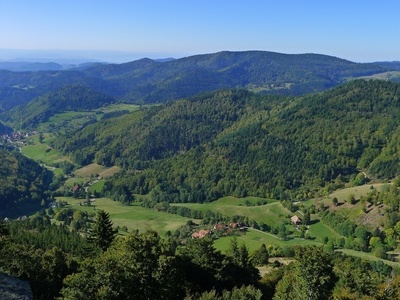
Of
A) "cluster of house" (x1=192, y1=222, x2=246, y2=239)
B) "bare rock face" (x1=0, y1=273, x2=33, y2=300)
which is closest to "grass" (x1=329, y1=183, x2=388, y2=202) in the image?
"cluster of house" (x1=192, y1=222, x2=246, y2=239)

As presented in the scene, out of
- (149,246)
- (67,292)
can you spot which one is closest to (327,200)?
(149,246)

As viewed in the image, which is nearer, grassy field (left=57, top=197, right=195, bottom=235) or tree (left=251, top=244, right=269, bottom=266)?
tree (left=251, top=244, right=269, bottom=266)

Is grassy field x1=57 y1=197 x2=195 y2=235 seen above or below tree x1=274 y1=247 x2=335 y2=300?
below

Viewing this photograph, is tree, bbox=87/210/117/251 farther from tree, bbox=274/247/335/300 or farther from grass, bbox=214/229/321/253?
grass, bbox=214/229/321/253

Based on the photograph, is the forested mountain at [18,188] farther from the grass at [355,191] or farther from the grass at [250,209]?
the grass at [355,191]

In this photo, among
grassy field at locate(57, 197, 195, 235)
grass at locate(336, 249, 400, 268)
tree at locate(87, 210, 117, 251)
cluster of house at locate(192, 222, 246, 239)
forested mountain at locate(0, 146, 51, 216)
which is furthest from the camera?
forested mountain at locate(0, 146, 51, 216)

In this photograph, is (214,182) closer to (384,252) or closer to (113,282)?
(384,252)
